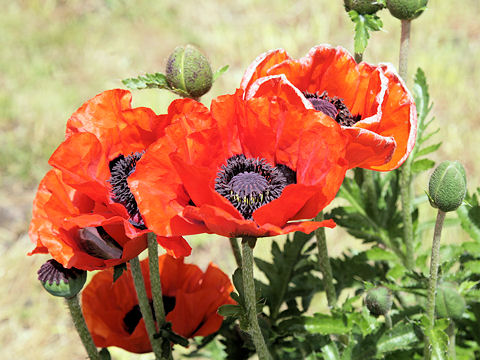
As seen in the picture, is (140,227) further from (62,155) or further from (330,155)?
(330,155)

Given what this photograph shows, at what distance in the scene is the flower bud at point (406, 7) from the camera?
1.12 m

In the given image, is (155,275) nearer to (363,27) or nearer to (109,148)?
(109,148)

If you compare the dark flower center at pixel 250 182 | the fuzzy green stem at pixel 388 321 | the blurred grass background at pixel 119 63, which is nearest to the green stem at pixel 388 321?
the fuzzy green stem at pixel 388 321

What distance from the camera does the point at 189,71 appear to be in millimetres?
1066

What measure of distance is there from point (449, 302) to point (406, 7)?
0.51 m

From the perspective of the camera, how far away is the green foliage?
1.08 m

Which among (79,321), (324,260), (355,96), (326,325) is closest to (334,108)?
(355,96)

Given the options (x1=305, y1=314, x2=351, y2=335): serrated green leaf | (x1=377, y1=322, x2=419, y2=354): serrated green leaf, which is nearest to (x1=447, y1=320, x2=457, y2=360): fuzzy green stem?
(x1=377, y1=322, x2=419, y2=354): serrated green leaf

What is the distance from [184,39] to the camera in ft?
15.4

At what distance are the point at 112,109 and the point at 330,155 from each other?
0.36 meters

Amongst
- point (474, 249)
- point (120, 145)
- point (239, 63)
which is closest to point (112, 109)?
point (120, 145)

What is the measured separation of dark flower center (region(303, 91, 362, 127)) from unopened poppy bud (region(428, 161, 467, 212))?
0.19 meters

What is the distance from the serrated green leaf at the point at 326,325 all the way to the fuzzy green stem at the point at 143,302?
287 mm

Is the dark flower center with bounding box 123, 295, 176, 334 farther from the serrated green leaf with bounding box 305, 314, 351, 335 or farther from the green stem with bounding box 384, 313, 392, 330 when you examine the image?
the green stem with bounding box 384, 313, 392, 330
